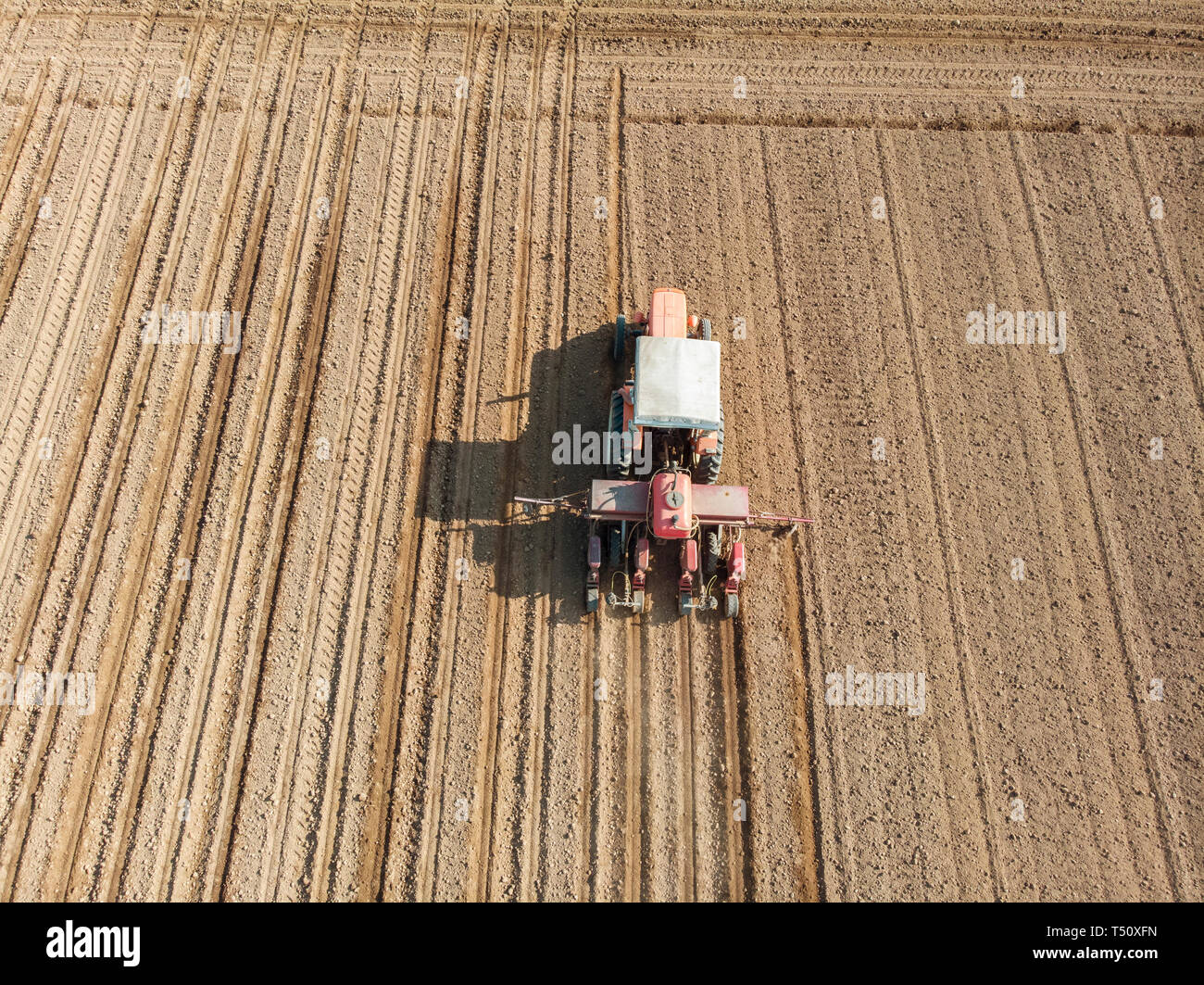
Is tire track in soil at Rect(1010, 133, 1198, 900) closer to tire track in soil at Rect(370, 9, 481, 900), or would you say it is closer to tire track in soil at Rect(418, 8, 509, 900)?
tire track in soil at Rect(418, 8, 509, 900)

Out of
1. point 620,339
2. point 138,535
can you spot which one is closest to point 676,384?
point 620,339

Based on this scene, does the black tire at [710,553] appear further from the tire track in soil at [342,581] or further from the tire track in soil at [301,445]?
the tire track in soil at [301,445]

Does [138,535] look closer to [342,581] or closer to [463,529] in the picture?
[342,581]

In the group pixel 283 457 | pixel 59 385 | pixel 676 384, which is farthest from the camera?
pixel 59 385

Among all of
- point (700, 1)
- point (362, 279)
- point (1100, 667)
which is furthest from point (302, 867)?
point (700, 1)

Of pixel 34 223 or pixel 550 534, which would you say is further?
pixel 34 223

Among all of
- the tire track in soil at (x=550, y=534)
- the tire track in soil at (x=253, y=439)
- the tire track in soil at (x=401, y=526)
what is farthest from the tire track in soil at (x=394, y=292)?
the tire track in soil at (x=550, y=534)
